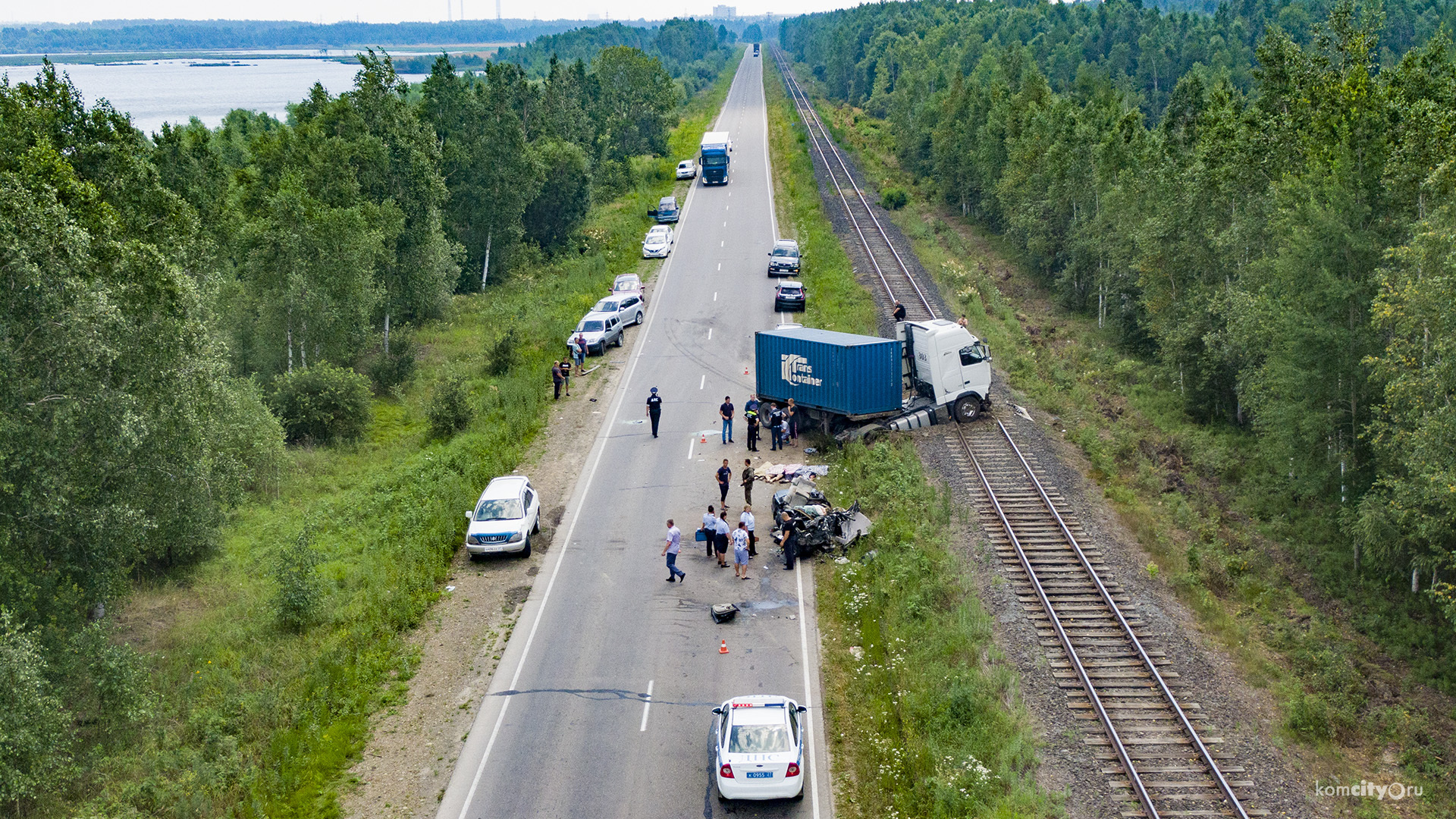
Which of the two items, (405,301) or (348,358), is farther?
(405,301)

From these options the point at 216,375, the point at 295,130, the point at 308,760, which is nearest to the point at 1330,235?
the point at 308,760

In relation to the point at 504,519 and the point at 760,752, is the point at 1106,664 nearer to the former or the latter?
the point at 760,752

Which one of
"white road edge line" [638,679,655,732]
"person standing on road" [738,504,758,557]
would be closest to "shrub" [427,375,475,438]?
"person standing on road" [738,504,758,557]

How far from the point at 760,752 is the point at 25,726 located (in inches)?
446

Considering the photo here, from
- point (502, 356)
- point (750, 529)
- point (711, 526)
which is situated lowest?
point (750, 529)

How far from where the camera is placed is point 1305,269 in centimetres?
2667

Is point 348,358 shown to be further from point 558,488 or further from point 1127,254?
point 1127,254

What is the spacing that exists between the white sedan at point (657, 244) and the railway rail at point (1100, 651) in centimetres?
3016

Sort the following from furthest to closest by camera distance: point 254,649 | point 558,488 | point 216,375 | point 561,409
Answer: point 561,409 < point 558,488 < point 216,375 < point 254,649

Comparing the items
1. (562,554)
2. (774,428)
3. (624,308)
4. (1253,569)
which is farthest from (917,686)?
(624,308)

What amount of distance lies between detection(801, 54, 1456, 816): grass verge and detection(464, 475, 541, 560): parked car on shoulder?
14.9m

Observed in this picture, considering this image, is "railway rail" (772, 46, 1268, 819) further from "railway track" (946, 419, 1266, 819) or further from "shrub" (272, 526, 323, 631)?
"shrub" (272, 526, 323, 631)

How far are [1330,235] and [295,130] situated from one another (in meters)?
39.5

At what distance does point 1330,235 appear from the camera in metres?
26.0
